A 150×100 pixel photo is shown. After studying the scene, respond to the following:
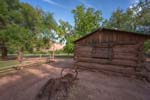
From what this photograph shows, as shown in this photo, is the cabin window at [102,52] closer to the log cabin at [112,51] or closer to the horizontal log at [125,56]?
the log cabin at [112,51]

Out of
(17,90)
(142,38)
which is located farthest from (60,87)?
(142,38)

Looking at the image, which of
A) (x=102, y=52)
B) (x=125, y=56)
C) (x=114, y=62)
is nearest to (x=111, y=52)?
(x=102, y=52)

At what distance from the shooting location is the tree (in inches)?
886

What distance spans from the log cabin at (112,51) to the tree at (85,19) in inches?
Answer: 449

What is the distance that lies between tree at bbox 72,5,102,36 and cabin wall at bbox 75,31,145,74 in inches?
450

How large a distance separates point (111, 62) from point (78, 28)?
591 inches

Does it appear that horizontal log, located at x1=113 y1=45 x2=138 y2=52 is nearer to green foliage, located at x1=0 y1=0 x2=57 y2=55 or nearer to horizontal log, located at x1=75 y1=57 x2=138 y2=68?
horizontal log, located at x1=75 y1=57 x2=138 y2=68

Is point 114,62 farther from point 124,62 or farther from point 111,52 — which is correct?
point 111,52

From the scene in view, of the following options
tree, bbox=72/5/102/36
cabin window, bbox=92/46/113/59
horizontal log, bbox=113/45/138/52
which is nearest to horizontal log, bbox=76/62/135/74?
cabin window, bbox=92/46/113/59

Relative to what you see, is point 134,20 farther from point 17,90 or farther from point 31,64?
point 17,90

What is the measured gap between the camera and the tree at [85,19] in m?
22.5

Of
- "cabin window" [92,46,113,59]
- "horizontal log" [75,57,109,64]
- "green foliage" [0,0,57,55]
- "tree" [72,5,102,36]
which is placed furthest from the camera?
"tree" [72,5,102,36]

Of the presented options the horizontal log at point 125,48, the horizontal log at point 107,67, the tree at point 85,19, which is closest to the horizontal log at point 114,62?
the horizontal log at point 107,67

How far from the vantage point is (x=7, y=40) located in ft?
59.0
